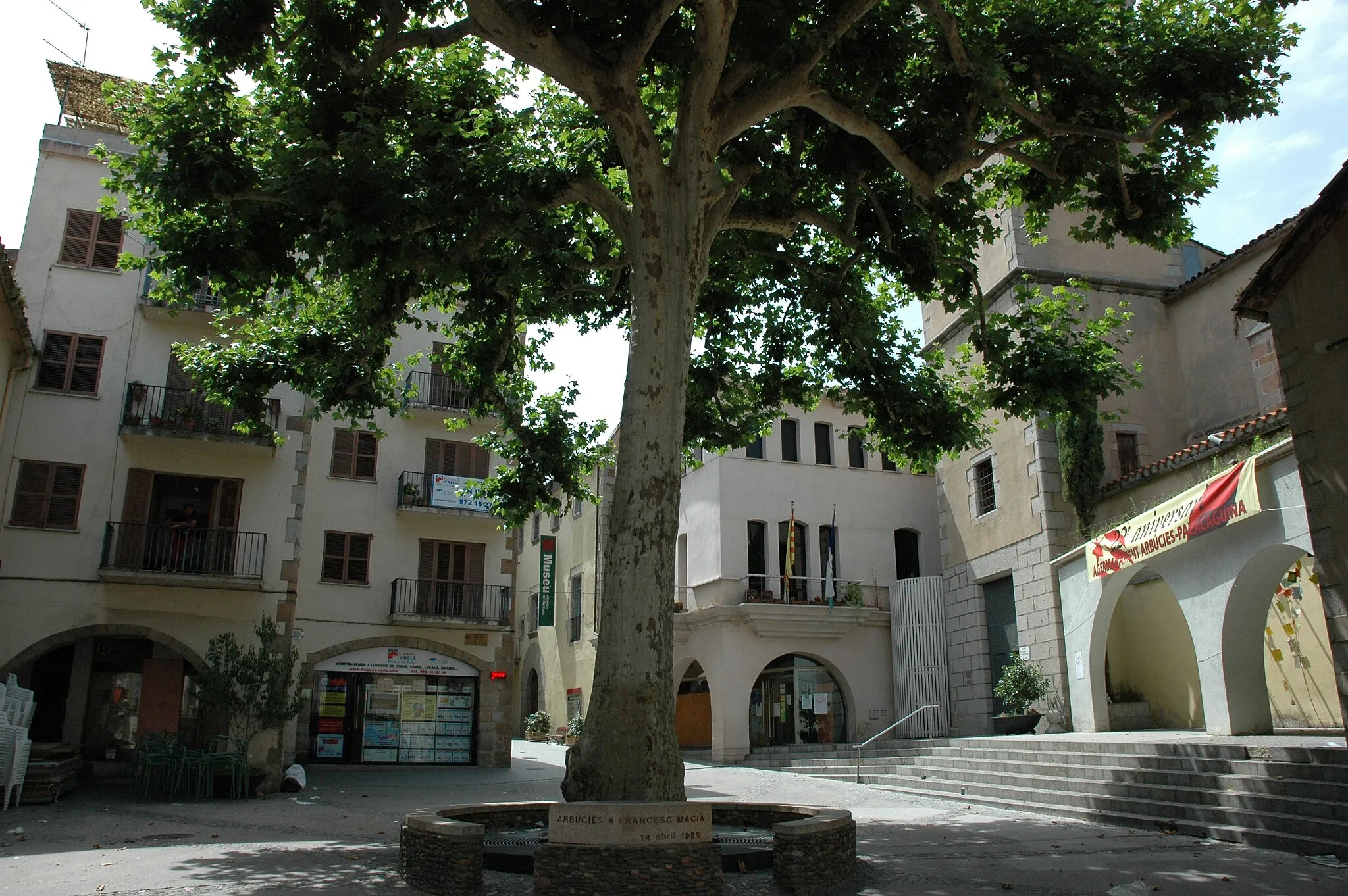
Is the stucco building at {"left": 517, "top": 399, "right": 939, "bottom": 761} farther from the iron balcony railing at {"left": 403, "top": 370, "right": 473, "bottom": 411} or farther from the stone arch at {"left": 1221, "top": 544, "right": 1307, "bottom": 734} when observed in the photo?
the stone arch at {"left": 1221, "top": 544, "right": 1307, "bottom": 734}

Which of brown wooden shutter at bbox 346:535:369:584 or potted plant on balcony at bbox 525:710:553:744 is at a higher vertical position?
brown wooden shutter at bbox 346:535:369:584

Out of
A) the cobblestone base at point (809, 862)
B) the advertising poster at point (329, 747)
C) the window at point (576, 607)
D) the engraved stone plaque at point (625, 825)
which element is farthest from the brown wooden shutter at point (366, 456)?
the cobblestone base at point (809, 862)

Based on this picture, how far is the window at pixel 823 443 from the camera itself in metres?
30.0

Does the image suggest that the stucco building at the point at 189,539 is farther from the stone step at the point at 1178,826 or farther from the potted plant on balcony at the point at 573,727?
the stone step at the point at 1178,826

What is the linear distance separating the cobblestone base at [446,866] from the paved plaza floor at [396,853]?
16 cm

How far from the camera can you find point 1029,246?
23141 millimetres

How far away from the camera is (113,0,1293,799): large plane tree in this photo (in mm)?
10117

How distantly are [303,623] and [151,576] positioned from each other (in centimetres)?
406

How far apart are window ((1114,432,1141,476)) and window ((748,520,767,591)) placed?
9.90 meters

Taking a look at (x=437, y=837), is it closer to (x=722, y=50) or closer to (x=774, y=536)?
(x=722, y=50)

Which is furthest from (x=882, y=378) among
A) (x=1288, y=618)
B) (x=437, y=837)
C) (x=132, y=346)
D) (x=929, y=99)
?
(x=132, y=346)

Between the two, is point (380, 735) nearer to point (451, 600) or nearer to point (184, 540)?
point (451, 600)

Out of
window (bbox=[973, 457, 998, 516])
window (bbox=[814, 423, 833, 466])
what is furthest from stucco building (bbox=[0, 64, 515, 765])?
window (bbox=[973, 457, 998, 516])

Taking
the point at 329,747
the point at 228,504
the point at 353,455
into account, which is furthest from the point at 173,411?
the point at 329,747
